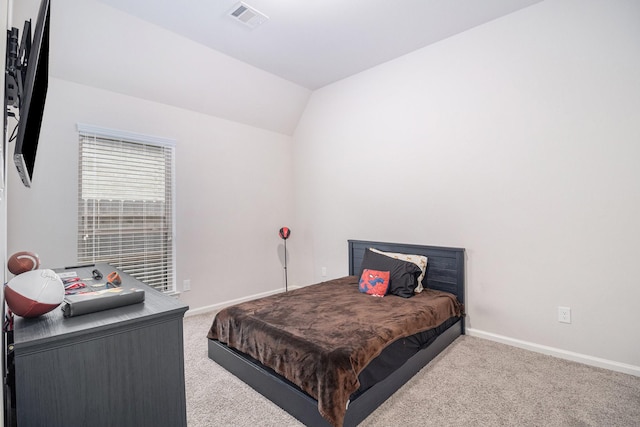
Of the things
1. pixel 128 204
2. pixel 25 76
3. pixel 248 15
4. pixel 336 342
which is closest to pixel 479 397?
pixel 336 342

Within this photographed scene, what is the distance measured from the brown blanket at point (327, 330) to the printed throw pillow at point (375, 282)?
0.09 metres

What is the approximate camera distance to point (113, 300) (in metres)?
1.29

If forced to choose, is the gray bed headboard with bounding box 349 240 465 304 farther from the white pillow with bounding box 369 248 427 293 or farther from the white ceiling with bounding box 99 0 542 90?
the white ceiling with bounding box 99 0 542 90

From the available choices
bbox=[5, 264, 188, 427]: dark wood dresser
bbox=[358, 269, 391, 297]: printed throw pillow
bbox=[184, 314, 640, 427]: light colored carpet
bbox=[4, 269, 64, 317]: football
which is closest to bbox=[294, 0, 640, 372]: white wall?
bbox=[184, 314, 640, 427]: light colored carpet

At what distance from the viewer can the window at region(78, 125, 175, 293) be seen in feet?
10.2

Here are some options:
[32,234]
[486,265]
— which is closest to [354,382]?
[486,265]

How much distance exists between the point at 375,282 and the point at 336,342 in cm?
123

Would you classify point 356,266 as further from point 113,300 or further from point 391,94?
point 113,300


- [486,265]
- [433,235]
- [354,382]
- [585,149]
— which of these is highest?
[585,149]

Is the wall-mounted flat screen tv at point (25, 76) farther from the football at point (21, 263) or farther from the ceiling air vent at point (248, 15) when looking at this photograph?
the ceiling air vent at point (248, 15)

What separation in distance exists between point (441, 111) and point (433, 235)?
1324mm

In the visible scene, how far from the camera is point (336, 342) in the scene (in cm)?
192

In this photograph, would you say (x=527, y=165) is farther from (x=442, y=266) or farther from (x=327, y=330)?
(x=327, y=330)

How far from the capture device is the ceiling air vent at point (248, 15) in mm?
2615
